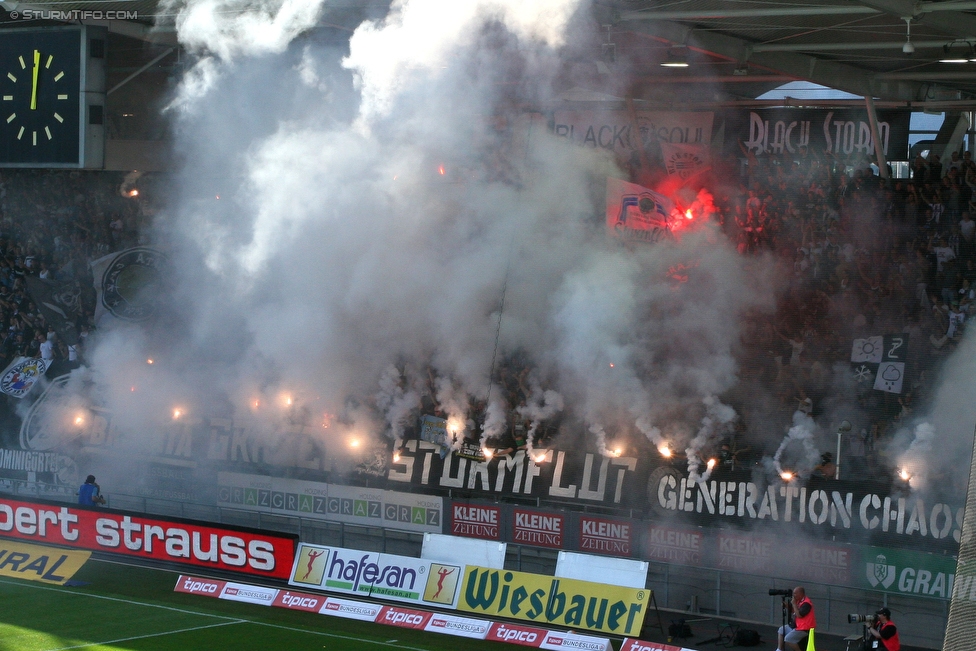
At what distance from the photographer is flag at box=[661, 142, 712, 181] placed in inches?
770

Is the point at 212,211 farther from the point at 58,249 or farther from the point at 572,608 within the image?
the point at 572,608

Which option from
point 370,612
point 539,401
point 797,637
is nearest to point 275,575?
point 370,612

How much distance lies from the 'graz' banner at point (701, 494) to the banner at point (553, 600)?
2501 millimetres

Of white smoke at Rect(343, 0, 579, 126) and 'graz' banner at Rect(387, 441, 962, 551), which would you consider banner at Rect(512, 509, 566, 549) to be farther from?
white smoke at Rect(343, 0, 579, 126)

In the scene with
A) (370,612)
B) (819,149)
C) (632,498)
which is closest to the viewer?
(370,612)

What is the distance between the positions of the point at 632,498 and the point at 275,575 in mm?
5271

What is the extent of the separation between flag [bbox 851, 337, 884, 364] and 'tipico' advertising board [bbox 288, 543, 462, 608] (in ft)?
22.3

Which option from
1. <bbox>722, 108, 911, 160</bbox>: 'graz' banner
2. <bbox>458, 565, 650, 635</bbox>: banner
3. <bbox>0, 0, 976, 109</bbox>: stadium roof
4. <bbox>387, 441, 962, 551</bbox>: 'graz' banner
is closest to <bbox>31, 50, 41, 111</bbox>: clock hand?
<bbox>0, 0, 976, 109</bbox>: stadium roof

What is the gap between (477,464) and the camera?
17438mm

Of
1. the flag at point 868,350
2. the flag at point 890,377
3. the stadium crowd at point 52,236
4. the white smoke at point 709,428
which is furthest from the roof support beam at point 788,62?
the stadium crowd at point 52,236

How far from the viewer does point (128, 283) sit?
22125mm

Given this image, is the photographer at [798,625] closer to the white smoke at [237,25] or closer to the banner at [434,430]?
the banner at [434,430]

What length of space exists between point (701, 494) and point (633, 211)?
A: 4515 mm

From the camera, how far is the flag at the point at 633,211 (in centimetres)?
1703
